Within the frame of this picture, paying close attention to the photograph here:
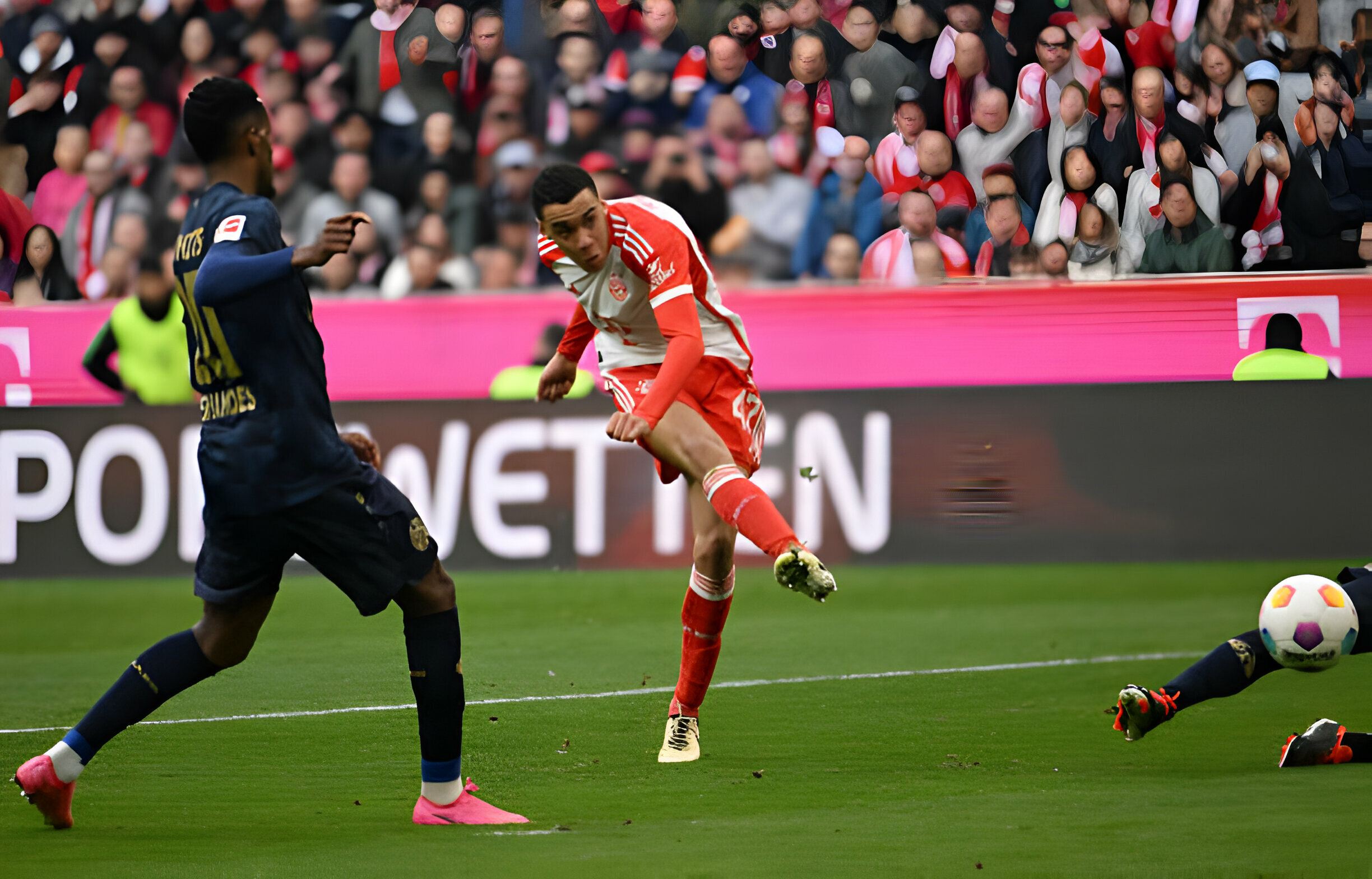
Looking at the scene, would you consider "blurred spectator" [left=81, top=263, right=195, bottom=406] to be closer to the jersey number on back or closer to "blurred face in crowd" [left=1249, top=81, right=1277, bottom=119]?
the jersey number on back

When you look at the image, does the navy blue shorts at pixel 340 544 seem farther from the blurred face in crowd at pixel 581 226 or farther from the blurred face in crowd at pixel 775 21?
the blurred face in crowd at pixel 775 21

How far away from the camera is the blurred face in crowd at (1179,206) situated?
10.5m

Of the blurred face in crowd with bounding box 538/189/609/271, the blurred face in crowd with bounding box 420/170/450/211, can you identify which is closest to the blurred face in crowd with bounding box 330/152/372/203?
the blurred face in crowd with bounding box 420/170/450/211

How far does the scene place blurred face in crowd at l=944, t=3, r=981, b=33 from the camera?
37.6 ft

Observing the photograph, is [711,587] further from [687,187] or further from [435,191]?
[435,191]

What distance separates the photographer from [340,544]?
404 cm

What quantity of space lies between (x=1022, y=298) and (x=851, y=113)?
2.10 m

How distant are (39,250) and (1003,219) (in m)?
6.78

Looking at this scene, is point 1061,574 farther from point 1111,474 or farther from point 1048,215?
point 1048,215

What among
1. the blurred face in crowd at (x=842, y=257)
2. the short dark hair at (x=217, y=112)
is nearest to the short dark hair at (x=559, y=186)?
the short dark hair at (x=217, y=112)

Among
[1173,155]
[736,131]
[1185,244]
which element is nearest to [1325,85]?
[1173,155]

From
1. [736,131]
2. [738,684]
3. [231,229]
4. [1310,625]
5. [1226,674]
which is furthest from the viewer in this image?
[736,131]

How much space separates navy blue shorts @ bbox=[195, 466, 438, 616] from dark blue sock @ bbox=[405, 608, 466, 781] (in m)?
0.14

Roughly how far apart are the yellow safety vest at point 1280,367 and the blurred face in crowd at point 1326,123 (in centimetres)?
174
